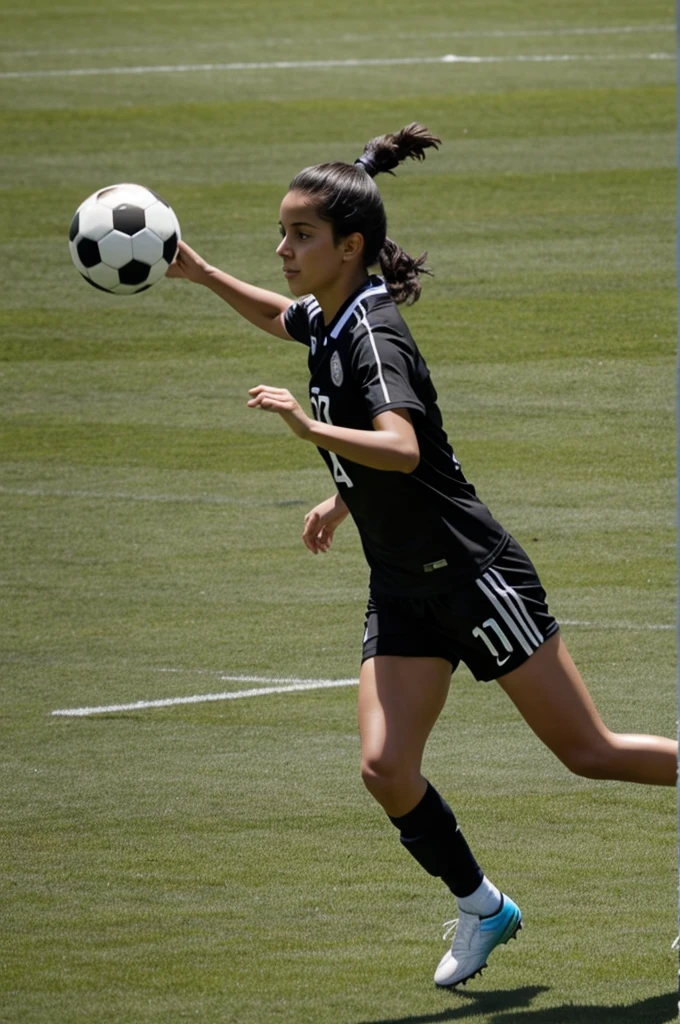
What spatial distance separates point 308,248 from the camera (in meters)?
5.32

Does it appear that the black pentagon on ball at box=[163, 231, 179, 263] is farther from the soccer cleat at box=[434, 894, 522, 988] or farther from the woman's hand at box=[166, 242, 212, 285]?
the soccer cleat at box=[434, 894, 522, 988]

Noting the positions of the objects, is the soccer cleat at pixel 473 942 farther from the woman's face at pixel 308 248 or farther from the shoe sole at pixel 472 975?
the woman's face at pixel 308 248

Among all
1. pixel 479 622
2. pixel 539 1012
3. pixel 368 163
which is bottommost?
pixel 539 1012

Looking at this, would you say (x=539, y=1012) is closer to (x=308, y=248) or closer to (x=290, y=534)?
(x=308, y=248)

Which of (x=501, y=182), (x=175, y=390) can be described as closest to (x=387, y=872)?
(x=175, y=390)

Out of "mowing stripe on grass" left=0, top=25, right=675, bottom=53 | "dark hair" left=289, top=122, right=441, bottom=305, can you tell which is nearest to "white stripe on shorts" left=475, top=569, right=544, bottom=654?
"dark hair" left=289, top=122, right=441, bottom=305

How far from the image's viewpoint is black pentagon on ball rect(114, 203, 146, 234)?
6.75 metres

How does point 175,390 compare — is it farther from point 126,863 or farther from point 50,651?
point 126,863

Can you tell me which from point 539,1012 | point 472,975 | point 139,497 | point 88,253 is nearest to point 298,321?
point 88,253

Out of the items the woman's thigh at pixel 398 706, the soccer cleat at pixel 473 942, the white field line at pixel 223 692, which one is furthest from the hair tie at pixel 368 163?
the white field line at pixel 223 692

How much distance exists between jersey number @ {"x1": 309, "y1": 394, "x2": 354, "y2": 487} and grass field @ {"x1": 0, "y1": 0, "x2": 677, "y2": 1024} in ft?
4.88

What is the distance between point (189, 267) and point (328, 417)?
1.40 metres

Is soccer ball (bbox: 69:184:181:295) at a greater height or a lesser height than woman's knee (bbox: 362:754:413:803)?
greater

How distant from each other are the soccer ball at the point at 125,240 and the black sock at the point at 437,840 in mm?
2398
